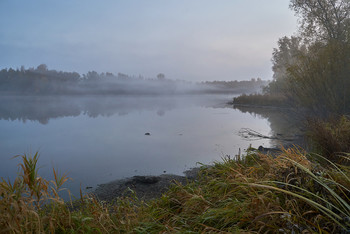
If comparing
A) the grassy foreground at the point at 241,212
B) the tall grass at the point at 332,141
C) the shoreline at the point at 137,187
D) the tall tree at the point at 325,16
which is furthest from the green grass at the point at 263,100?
the grassy foreground at the point at 241,212

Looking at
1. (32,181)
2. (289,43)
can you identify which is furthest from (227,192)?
(289,43)

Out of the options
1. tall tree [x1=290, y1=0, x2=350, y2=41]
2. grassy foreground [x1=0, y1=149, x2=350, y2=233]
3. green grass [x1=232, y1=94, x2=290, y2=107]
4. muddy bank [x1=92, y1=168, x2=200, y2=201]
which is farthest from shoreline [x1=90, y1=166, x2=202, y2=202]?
green grass [x1=232, y1=94, x2=290, y2=107]

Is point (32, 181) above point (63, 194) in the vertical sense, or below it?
above

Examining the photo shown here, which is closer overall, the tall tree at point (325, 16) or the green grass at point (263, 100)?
the tall tree at point (325, 16)

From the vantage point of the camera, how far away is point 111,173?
7574 millimetres

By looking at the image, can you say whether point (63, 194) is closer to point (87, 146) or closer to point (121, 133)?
point (87, 146)

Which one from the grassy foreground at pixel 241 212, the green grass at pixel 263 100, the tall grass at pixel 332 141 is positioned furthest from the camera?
the green grass at pixel 263 100

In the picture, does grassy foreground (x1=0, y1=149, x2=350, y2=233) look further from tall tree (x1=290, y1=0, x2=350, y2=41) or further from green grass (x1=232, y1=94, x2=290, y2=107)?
green grass (x1=232, y1=94, x2=290, y2=107)

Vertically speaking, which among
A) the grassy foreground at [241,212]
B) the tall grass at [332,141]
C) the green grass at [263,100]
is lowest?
the grassy foreground at [241,212]

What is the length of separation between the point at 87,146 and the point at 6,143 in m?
4.35

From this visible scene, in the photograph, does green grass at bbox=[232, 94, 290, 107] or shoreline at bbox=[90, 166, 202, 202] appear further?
green grass at bbox=[232, 94, 290, 107]

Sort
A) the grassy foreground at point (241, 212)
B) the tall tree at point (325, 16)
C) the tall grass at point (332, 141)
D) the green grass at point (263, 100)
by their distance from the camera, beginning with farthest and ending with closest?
1. the green grass at point (263, 100)
2. the tall tree at point (325, 16)
3. the tall grass at point (332, 141)
4. the grassy foreground at point (241, 212)

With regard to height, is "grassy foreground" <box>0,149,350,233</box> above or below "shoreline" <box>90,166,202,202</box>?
above

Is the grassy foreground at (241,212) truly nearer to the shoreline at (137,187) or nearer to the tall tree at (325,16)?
the shoreline at (137,187)
